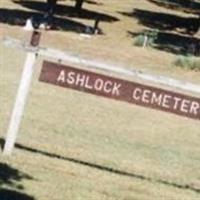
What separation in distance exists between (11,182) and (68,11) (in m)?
41.1

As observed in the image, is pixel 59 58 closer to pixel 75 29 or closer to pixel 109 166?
pixel 109 166

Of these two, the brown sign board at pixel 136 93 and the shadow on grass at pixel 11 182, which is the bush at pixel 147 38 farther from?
the shadow on grass at pixel 11 182

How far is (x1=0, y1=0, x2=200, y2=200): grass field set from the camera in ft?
35.8

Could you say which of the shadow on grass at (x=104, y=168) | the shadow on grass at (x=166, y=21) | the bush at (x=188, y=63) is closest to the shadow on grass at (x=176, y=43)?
the shadow on grass at (x=166, y=21)

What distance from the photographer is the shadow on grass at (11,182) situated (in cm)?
981

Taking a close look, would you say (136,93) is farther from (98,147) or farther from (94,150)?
(98,147)

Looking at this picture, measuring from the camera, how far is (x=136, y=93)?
37.8ft

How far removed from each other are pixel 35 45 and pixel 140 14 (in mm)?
43004

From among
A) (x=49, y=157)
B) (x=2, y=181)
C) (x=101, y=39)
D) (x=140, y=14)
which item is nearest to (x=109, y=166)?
(x=49, y=157)

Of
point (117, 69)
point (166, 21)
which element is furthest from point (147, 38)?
point (117, 69)

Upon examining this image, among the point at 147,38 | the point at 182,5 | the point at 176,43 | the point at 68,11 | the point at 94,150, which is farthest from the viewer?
the point at 182,5

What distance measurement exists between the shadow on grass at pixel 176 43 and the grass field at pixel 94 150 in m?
15.4

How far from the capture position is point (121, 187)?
1121 cm

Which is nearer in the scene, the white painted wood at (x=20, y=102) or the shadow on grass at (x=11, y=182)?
the shadow on grass at (x=11, y=182)
